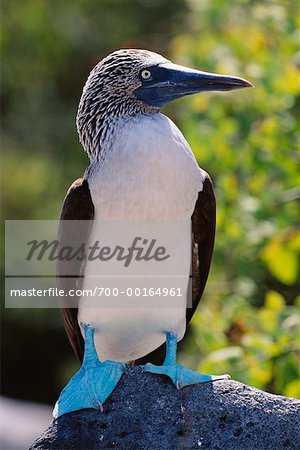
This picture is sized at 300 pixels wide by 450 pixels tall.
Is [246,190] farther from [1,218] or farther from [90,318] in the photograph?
[1,218]

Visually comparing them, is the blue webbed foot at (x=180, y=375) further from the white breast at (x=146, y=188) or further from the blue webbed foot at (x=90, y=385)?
the white breast at (x=146, y=188)

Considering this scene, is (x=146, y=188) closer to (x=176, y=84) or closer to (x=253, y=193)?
(x=176, y=84)

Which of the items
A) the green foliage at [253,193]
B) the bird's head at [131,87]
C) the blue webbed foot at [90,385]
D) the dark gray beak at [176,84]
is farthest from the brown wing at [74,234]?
the green foliage at [253,193]

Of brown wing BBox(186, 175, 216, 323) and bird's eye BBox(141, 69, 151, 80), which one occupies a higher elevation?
bird's eye BBox(141, 69, 151, 80)

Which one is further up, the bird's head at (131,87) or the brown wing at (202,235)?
the bird's head at (131,87)

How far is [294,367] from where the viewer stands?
17.0 ft

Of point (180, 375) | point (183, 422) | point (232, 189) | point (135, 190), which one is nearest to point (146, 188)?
point (135, 190)

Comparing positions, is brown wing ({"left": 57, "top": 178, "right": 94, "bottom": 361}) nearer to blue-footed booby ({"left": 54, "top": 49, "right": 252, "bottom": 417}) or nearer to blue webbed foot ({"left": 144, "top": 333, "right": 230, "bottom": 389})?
blue-footed booby ({"left": 54, "top": 49, "right": 252, "bottom": 417})

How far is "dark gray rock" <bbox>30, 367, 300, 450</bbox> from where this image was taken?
3684 mm

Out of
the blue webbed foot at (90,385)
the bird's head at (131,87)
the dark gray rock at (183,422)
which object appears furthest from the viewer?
the bird's head at (131,87)

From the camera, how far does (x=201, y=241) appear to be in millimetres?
4281

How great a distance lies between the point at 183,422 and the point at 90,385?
0.43m

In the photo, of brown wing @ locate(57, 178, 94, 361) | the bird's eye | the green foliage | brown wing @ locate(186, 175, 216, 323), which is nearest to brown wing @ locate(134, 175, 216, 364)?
brown wing @ locate(186, 175, 216, 323)

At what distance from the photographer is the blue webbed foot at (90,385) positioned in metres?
3.79
